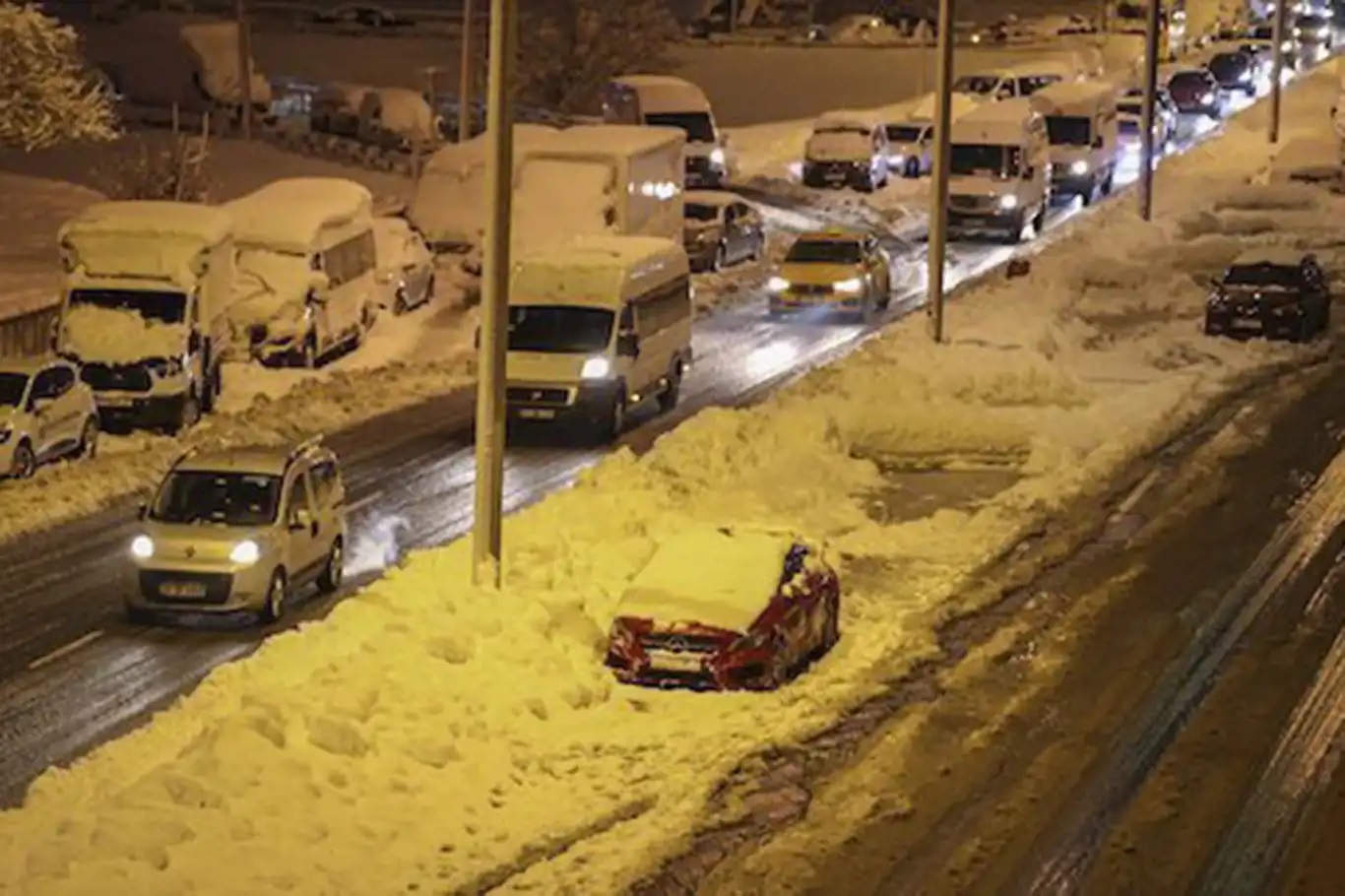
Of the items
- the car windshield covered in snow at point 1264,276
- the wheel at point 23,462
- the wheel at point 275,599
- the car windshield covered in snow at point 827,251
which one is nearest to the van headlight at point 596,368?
the wheel at point 23,462

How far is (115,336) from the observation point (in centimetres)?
3588

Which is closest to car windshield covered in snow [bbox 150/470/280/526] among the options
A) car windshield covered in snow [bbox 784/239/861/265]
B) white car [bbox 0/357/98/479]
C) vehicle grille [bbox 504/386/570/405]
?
white car [bbox 0/357/98/479]

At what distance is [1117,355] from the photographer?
136ft

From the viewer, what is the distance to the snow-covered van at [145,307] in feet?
116

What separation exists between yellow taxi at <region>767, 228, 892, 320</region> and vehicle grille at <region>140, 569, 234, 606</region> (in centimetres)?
2359

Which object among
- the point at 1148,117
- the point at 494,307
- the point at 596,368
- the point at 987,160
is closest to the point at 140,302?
the point at 596,368

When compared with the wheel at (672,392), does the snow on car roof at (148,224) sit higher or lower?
higher

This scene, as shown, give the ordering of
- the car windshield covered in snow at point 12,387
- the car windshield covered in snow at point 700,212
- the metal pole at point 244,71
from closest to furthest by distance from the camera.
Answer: the car windshield covered in snow at point 12,387, the car windshield covered in snow at point 700,212, the metal pole at point 244,71

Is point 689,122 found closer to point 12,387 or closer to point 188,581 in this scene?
point 12,387

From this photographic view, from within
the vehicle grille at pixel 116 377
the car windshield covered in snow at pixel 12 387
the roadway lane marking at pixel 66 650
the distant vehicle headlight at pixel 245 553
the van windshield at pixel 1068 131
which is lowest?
the roadway lane marking at pixel 66 650

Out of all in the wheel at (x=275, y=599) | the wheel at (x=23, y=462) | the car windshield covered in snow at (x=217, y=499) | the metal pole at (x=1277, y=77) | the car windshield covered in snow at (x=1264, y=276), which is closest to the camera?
the wheel at (x=275, y=599)

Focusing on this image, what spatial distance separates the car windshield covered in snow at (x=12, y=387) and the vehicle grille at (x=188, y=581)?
8952 mm

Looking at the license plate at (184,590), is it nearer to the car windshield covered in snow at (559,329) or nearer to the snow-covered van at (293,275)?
the car windshield covered in snow at (559,329)

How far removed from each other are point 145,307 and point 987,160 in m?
24.9
